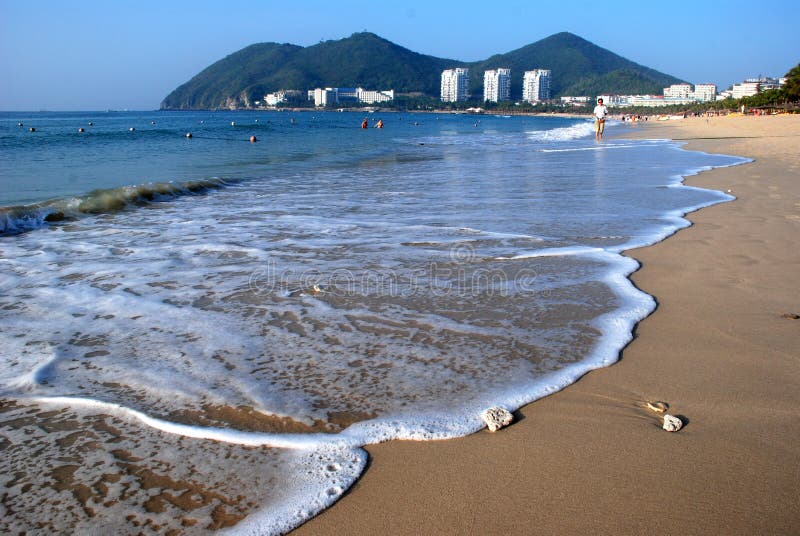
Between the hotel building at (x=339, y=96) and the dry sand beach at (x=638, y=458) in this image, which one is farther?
the hotel building at (x=339, y=96)

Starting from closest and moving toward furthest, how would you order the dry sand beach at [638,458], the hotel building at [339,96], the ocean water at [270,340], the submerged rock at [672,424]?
the dry sand beach at [638,458], the ocean water at [270,340], the submerged rock at [672,424], the hotel building at [339,96]

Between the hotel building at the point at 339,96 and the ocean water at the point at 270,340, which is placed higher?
the hotel building at the point at 339,96

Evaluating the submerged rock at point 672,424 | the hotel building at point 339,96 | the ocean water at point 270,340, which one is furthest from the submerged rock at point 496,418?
the hotel building at point 339,96

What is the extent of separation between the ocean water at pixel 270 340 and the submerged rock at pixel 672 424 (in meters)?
0.58

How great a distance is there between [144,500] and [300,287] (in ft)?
9.13

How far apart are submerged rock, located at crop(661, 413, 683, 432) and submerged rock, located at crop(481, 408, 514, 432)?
2.27 feet

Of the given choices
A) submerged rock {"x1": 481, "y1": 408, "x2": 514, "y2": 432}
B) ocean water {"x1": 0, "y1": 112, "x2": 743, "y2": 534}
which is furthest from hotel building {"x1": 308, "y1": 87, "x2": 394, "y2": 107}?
submerged rock {"x1": 481, "y1": 408, "x2": 514, "y2": 432}

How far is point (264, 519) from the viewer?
6.79 feet

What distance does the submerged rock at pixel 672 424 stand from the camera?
2.58m

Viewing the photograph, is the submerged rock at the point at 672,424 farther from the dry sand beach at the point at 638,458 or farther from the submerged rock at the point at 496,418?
the submerged rock at the point at 496,418

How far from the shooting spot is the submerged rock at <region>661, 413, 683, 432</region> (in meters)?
2.58

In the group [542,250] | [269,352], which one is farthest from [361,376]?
[542,250]

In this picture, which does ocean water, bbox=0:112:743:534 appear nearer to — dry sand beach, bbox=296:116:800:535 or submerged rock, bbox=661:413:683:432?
dry sand beach, bbox=296:116:800:535

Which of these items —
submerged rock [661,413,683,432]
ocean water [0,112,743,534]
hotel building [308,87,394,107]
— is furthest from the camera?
hotel building [308,87,394,107]
